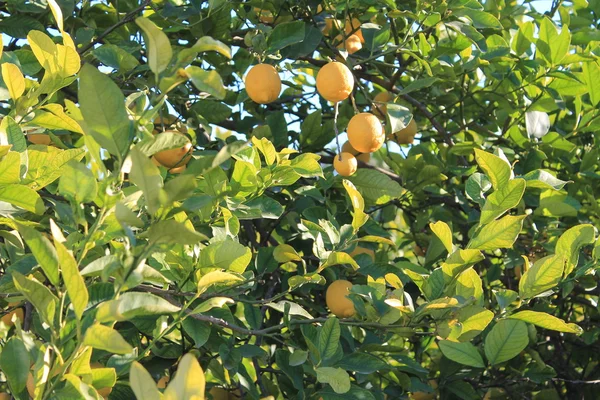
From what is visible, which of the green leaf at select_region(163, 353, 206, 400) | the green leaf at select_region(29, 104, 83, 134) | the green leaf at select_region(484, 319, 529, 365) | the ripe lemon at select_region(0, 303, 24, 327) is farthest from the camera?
the ripe lemon at select_region(0, 303, 24, 327)

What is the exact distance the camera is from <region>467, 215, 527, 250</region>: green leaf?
113 centimetres

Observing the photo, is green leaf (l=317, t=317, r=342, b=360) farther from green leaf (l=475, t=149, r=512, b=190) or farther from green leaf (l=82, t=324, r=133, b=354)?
green leaf (l=82, t=324, r=133, b=354)

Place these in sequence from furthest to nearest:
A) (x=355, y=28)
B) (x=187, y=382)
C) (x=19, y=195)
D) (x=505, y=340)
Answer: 1. (x=355, y=28)
2. (x=505, y=340)
3. (x=19, y=195)
4. (x=187, y=382)

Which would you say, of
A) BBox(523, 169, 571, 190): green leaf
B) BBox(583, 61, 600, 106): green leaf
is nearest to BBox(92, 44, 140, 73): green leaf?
BBox(523, 169, 571, 190): green leaf

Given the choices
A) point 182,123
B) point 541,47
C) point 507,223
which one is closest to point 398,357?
point 507,223

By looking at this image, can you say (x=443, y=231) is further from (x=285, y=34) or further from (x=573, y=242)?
(x=285, y=34)

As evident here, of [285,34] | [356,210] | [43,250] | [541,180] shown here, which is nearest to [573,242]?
[541,180]

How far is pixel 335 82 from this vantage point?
154 cm

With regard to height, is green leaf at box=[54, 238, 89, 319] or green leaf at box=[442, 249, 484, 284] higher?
green leaf at box=[54, 238, 89, 319]

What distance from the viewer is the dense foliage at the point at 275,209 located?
82 cm

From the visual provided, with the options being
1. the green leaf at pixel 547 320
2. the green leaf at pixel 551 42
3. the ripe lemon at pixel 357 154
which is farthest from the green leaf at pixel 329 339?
the green leaf at pixel 551 42

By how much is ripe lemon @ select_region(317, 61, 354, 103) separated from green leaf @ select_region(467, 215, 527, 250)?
0.50 meters

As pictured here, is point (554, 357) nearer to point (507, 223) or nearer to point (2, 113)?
point (507, 223)

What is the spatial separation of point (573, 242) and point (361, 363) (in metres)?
0.41
